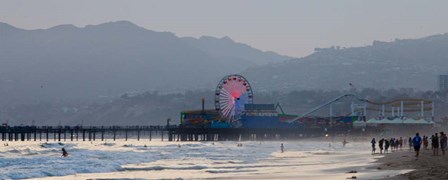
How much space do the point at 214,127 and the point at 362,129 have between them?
93.5 feet

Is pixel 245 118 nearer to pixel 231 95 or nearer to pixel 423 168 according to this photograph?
pixel 231 95

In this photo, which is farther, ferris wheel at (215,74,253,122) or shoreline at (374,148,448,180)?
ferris wheel at (215,74,253,122)

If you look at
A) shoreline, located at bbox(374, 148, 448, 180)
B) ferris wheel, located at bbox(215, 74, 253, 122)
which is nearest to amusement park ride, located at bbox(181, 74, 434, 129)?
ferris wheel, located at bbox(215, 74, 253, 122)

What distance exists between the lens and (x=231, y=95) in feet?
557

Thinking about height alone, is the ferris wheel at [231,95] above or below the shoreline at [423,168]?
above

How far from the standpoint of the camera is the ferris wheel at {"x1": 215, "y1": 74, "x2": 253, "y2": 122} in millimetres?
168125

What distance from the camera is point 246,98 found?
6821 inches

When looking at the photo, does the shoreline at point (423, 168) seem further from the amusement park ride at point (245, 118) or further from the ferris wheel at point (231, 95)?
the amusement park ride at point (245, 118)

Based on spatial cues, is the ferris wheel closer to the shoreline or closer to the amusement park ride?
the amusement park ride

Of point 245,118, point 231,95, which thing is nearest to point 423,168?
point 231,95

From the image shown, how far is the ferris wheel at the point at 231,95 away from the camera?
16812 cm

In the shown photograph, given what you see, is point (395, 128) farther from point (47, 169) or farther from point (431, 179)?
point (431, 179)

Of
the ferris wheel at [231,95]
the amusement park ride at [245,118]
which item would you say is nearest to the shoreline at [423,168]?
the ferris wheel at [231,95]

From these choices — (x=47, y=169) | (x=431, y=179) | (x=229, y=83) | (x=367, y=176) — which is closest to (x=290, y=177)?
(x=367, y=176)
